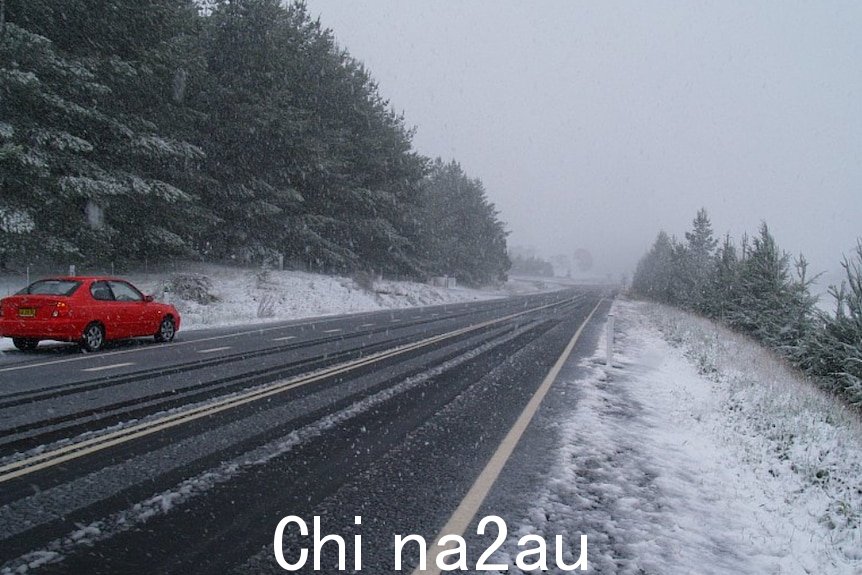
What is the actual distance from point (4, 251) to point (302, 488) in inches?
787

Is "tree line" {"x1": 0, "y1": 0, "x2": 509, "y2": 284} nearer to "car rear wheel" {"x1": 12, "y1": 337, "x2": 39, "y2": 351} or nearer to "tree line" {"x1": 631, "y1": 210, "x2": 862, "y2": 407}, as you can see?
"car rear wheel" {"x1": 12, "y1": 337, "x2": 39, "y2": 351}

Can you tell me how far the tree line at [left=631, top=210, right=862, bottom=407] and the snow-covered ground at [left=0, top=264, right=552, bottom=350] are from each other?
692 inches

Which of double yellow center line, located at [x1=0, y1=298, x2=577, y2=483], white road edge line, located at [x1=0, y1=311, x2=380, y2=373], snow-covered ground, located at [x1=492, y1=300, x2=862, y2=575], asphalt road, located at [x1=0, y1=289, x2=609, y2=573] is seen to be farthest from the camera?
white road edge line, located at [x1=0, y1=311, x2=380, y2=373]

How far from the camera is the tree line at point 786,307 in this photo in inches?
410

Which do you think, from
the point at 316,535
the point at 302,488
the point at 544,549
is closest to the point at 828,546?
the point at 544,549

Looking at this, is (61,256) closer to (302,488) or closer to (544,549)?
(302,488)

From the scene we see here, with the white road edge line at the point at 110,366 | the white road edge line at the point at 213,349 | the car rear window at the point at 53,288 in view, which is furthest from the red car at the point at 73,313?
the white road edge line at the point at 213,349

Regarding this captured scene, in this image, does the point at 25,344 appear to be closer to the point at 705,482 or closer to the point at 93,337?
the point at 93,337

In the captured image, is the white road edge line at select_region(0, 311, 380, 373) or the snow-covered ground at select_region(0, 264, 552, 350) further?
the snow-covered ground at select_region(0, 264, 552, 350)

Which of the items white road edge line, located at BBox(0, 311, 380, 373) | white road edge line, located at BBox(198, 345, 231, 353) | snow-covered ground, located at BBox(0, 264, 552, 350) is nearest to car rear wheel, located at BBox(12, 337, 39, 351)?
snow-covered ground, located at BBox(0, 264, 552, 350)

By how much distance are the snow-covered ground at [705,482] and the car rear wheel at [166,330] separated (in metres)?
10.4

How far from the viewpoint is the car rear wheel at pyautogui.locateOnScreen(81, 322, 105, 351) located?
38.0ft

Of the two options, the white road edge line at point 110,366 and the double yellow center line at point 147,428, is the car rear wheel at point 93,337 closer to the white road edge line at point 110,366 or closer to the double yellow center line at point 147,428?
the white road edge line at point 110,366

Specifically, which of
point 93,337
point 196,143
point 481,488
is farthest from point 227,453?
point 196,143
